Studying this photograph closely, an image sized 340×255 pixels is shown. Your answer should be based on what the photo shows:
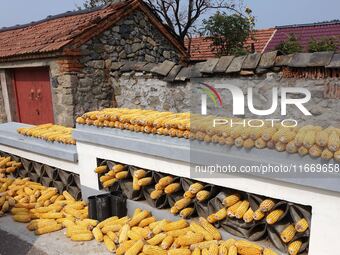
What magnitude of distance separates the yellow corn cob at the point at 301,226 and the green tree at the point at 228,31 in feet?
30.3

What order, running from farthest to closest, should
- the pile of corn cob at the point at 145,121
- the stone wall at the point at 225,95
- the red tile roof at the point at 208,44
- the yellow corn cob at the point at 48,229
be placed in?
the red tile roof at the point at 208,44
the stone wall at the point at 225,95
the yellow corn cob at the point at 48,229
the pile of corn cob at the point at 145,121

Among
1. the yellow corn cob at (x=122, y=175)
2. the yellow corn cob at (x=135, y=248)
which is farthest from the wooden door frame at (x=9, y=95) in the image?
the yellow corn cob at (x=135, y=248)

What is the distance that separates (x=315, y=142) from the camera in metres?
3.27

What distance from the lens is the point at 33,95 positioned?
9.42 m

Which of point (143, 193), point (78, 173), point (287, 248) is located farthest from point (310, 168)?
point (78, 173)

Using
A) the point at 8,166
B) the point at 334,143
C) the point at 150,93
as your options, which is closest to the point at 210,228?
the point at 334,143

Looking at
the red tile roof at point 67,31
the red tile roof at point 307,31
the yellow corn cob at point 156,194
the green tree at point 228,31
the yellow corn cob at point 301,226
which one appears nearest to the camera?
the yellow corn cob at point 301,226

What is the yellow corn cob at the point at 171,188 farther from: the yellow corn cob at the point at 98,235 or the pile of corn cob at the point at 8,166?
the pile of corn cob at the point at 8,166

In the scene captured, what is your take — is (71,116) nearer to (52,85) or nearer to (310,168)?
(52,85)

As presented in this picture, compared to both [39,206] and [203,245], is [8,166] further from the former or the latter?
[203,245]

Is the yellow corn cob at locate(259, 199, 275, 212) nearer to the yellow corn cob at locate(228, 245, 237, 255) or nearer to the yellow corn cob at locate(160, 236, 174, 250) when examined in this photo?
the yellow corn cob at locate(228, 245, 237, 255)

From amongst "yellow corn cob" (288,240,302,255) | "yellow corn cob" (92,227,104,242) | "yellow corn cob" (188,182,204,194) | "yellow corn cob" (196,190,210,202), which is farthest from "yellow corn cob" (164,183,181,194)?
"yellow corn cob" (288,240,302,255)

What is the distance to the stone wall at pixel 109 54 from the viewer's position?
822cm

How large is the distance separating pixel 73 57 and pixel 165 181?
4605 millimetres
